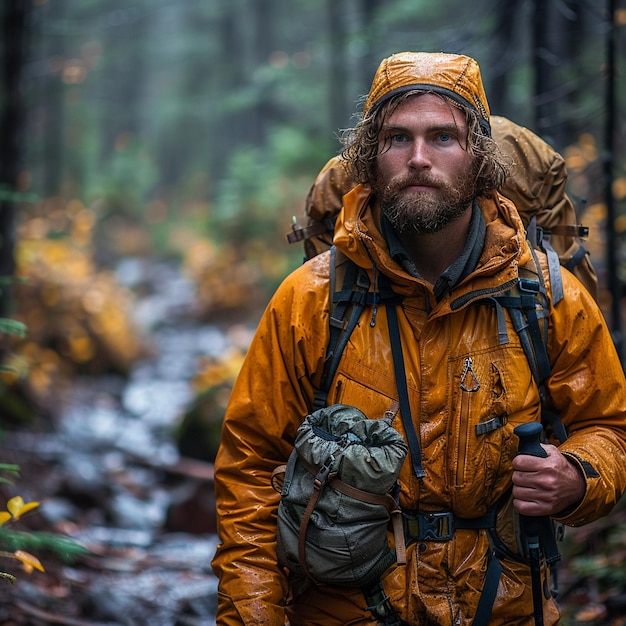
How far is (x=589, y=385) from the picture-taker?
3.12m

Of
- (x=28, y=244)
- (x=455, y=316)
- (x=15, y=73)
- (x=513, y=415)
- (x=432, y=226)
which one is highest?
(x=15, y=73)

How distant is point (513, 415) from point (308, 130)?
2143 cm

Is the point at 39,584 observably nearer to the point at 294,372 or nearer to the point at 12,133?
the point at 294,372

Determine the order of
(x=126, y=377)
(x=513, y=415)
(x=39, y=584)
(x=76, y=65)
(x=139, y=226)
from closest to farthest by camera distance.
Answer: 1. (x=513, y=415)
2. (x=39, y=584)
3. (x=76, y=65)
4. (x=126, y=377)
5. (x=139, y=226)

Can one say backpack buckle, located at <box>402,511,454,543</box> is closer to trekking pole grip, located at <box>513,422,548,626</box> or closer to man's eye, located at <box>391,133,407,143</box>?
trekking pole grip, located at <box>513,422,548,626</box>

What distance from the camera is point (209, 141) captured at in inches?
Result: 1976

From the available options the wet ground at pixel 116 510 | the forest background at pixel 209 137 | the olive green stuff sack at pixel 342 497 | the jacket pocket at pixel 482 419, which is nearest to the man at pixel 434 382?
the jacket pocket at pixel 482 419

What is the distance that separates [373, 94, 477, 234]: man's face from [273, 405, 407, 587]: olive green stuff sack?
0.81m

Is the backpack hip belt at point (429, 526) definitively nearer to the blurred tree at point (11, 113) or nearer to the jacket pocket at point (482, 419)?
the jacket pocket at point (482, 419)

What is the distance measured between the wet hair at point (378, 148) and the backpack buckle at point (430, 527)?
1319 mm

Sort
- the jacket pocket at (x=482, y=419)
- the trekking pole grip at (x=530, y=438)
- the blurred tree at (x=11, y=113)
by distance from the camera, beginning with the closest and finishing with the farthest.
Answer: the trekking pole grip at (x=530, y=438) < the jacket pocket at (x=482, y=419) < the blurred tree at (x=11, y=113)

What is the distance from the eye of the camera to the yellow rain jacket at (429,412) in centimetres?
299

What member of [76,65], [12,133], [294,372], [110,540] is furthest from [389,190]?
[76,65]

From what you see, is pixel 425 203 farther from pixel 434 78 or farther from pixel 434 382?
pixel 434 382
